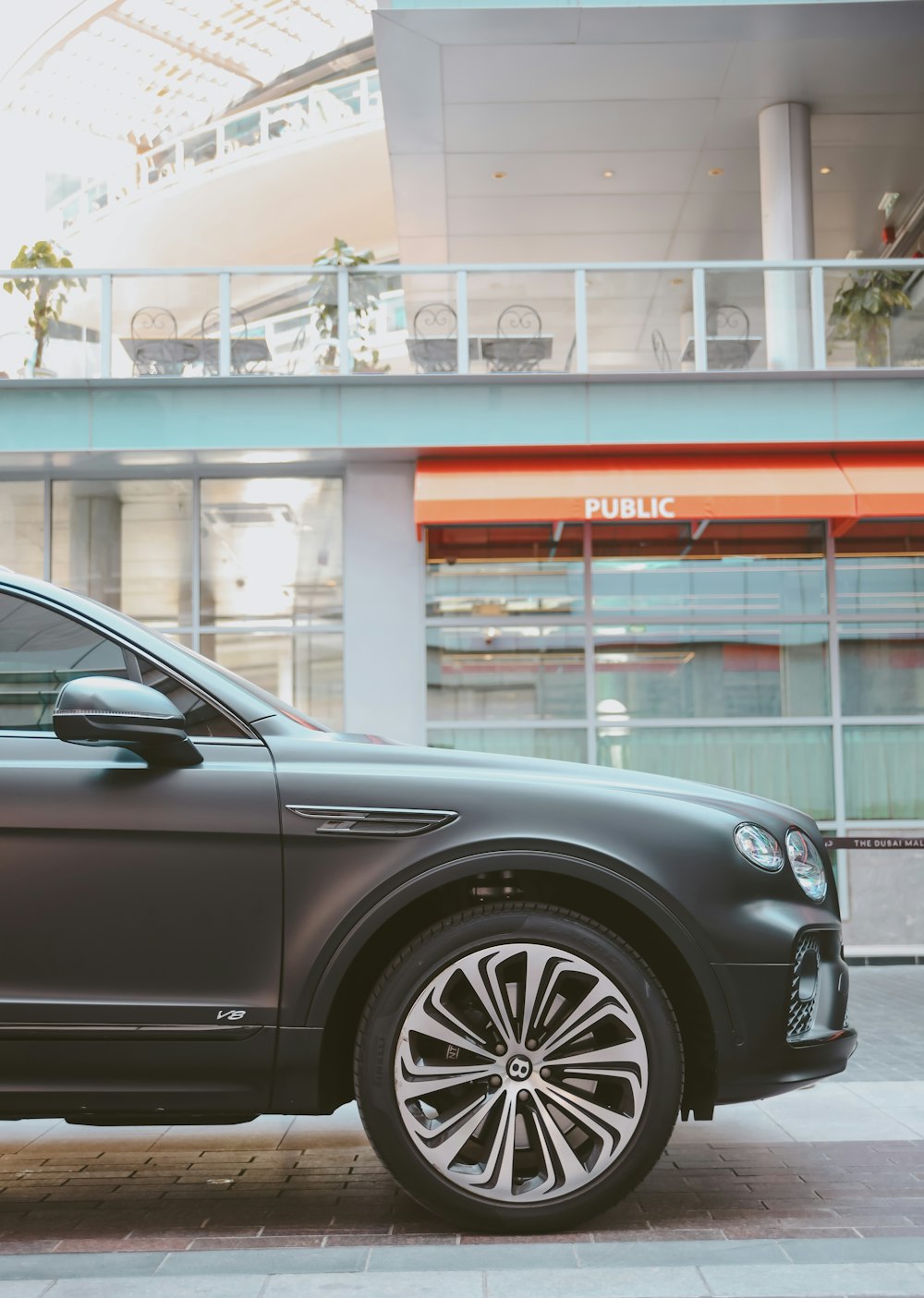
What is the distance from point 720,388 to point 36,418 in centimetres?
657

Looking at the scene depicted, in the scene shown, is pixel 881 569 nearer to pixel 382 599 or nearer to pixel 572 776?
pixel 382 599

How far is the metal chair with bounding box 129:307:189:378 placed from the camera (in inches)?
492

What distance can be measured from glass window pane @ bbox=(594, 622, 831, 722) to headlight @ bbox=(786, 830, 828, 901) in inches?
354

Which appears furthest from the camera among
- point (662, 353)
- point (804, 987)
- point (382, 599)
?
point (382, 599)

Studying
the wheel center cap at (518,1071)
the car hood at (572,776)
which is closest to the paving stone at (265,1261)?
the wheel center cap at (518,1071)

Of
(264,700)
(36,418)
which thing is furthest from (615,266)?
(264,700)

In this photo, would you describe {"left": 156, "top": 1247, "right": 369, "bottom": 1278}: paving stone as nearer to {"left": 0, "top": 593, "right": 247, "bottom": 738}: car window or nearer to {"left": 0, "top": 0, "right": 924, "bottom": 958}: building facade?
{"left": 0, "top": 593, "right": 247, "bottom": 738}: car window

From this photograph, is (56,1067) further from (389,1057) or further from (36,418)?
(36,418)

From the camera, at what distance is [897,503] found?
1173cm

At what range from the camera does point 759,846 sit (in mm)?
3469

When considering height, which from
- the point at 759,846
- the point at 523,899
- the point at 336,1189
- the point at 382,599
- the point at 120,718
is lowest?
the point at 336,1189

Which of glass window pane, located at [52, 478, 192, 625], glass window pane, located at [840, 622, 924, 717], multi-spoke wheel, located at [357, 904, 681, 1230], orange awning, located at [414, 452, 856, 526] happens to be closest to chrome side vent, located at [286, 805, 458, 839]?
multi-spoke wheel, located at [357, 904, 681, 1230]

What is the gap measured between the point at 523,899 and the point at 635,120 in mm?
13462

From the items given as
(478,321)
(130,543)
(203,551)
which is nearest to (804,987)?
(478,321)
